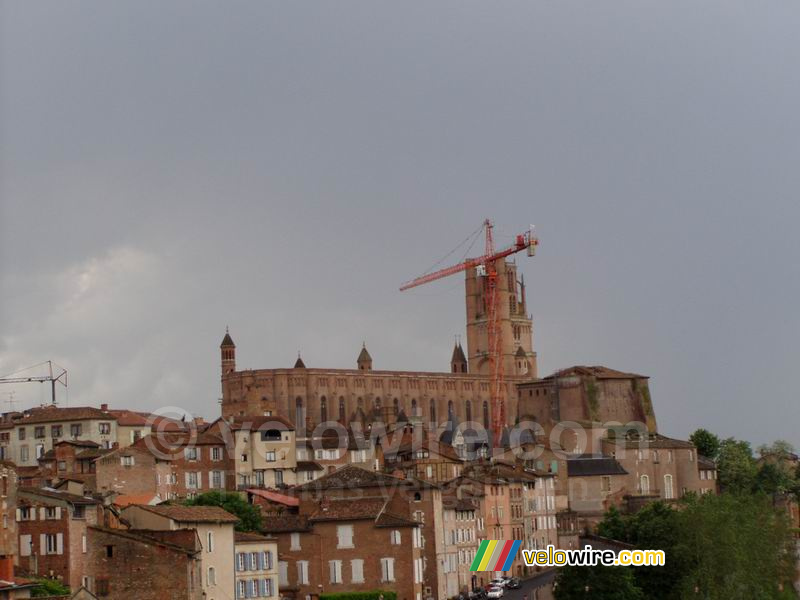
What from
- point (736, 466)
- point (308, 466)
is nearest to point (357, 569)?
point (308, 466)

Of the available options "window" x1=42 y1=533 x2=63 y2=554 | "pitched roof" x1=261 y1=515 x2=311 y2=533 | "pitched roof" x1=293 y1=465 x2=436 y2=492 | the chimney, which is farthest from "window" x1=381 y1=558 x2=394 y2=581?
the chimney

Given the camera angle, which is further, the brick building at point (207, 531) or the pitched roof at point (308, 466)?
the pitched roof at point (308, 466)

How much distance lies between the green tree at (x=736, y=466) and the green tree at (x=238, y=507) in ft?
168

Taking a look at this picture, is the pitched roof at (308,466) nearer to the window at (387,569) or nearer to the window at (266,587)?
the window at (387,569)

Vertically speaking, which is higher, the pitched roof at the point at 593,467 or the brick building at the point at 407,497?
the pitched roof at the point at 593,467

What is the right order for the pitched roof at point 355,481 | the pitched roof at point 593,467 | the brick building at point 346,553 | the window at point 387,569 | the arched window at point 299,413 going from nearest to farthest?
the brick building at point 346,553 < the window at point 387,569 < the pitched roof at point 355,481 < the pitched roof at point 593,467 < the arched window at point 299,413

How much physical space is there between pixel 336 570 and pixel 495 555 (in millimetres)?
18668

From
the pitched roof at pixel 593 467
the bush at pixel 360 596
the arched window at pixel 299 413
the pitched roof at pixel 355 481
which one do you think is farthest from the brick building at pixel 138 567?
the arched window at pixel 299 413

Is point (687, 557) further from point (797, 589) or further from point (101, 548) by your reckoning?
point (101, 548)

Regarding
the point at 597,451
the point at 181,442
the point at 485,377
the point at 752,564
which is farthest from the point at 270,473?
the point at 485,377

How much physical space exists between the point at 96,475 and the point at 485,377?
99.0 metres

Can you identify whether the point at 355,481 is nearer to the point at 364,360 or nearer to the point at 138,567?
the point at 138,567

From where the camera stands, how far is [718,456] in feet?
459

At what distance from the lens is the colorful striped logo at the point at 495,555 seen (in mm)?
89500
